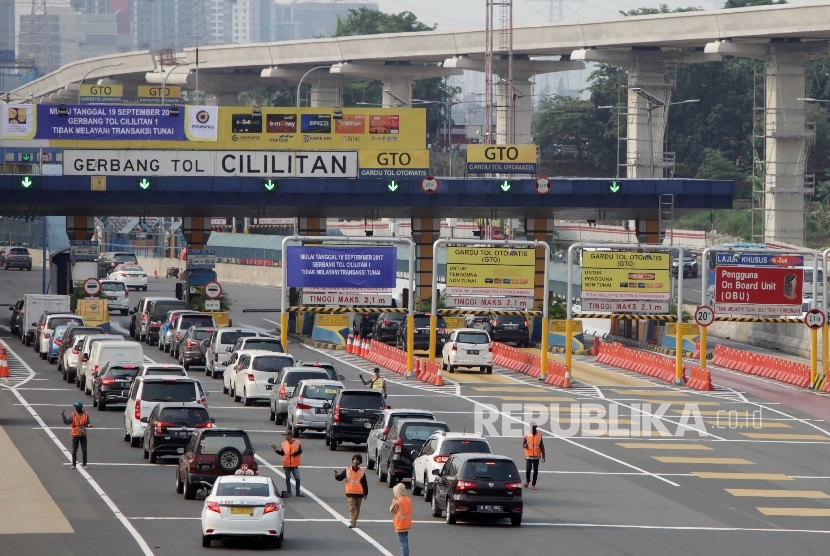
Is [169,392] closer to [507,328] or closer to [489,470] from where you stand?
[489,470]

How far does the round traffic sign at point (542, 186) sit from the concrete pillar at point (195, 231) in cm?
1700

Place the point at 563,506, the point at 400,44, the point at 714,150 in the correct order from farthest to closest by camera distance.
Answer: the point at 714,150, the point at 400,44, the point at 563,506

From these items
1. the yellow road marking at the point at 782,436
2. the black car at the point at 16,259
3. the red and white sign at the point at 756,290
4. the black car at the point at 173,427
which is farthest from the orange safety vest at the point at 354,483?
the black car at the point at 16,259

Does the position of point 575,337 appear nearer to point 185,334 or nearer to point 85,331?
point 185,334

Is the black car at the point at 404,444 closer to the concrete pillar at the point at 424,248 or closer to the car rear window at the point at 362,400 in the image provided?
the car rear window at the point at 362,400

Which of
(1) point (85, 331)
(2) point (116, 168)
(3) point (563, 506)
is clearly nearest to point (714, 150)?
(2) point (116, 168)

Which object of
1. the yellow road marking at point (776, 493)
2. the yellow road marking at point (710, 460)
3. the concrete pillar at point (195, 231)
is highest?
the concrete pillar at point (195, 231)

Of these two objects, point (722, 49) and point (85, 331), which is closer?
point (85, 331)

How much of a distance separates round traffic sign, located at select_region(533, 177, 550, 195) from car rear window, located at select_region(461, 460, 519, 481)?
39.9m

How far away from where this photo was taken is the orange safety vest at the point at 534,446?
31844 mm

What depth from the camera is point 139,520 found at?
2717cm

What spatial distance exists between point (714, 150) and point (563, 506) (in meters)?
118

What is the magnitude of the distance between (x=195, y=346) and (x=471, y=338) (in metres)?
10.2

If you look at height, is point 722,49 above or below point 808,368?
above
